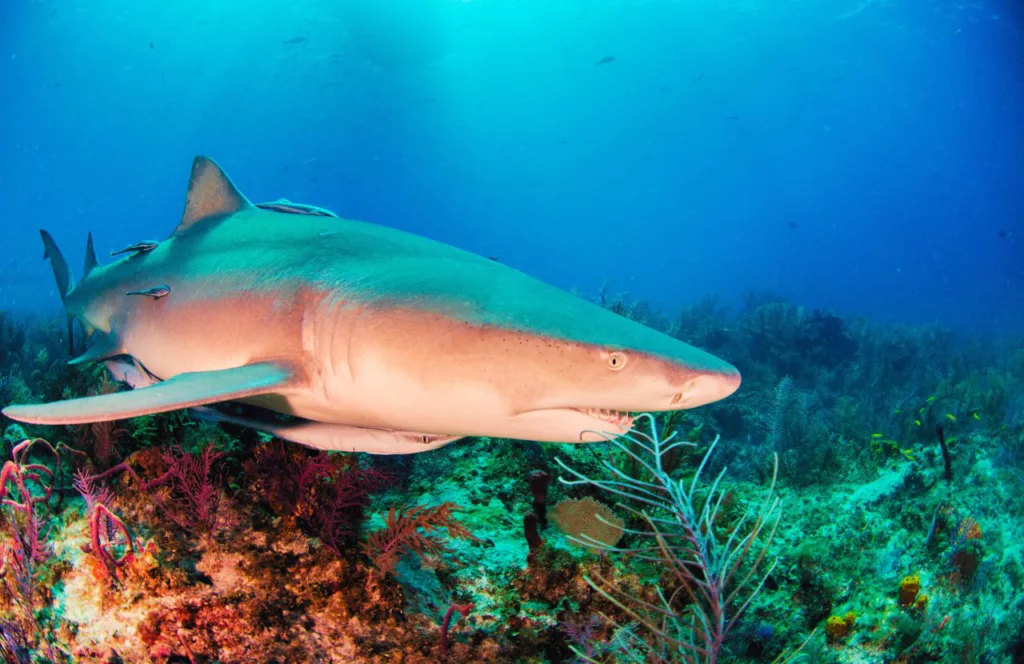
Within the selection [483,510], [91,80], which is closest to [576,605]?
[483,510]

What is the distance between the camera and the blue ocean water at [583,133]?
5812 cm

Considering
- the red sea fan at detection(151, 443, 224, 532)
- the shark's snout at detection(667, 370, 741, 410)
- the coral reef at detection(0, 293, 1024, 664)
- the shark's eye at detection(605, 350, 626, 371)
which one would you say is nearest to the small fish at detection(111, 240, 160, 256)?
the coral reef at detection(0, 293, 1024, 664)

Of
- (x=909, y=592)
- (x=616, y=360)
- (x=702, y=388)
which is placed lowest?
(x=909, y=592)

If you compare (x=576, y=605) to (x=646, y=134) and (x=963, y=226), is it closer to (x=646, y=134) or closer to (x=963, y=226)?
(x=646, y=134)

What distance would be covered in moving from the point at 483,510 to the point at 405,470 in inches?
26.5

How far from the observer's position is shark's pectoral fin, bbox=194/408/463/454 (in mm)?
2719

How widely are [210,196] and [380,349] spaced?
2538 mm

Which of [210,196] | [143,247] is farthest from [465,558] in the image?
[143,247]

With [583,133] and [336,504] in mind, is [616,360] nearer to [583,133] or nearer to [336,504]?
[336,504]

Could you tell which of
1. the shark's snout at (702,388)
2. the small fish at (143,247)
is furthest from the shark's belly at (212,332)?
the shark's snout at (702,388)

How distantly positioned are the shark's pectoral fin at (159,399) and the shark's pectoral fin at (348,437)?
53 centimetres

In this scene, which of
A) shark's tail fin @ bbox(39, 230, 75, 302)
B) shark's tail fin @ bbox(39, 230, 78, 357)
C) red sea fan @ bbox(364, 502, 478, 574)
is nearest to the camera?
red sea fan @ bbox(364, 502, 478, 574)

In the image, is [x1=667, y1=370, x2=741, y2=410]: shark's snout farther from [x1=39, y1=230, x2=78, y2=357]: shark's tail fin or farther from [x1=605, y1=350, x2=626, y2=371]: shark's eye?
[x1=39, y1=230, x2=78, y2=357]: shark's tail fin

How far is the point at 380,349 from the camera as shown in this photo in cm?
224
